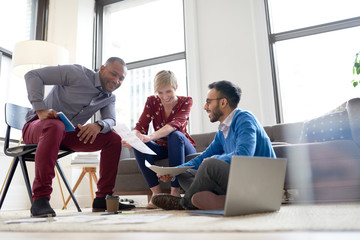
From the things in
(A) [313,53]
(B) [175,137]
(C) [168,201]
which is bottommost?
(C) [168,201]

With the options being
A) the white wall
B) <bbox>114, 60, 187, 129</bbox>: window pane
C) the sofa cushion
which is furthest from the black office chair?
<bbox>114, 60, 187, 129</bbox>: window pane

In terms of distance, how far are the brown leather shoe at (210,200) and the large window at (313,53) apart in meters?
2.17

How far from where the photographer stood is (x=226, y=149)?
5.50 feet

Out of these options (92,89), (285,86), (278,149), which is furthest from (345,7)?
(92,89)

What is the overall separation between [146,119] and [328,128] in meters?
1.19

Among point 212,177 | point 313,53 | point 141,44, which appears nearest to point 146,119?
point 212,177

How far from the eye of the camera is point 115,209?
178 centimetres

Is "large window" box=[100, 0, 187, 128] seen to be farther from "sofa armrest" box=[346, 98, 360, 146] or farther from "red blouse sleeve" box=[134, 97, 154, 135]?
"sofa armrest" box=[346, 98, 360, 146]

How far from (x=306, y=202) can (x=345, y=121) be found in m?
0.51

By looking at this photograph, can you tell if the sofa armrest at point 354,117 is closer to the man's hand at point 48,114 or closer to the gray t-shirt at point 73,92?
the gray t-shirt at point 73,92

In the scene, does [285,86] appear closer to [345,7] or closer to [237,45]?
[237,45]

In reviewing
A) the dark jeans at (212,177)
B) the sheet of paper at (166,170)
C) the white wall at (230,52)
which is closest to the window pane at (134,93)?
the white wall at (230,52)

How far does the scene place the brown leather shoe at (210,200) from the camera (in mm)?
1438

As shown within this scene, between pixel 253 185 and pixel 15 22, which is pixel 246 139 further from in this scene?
pixel 15 22
